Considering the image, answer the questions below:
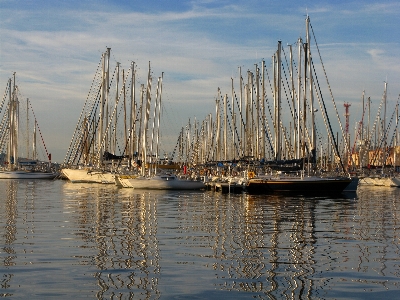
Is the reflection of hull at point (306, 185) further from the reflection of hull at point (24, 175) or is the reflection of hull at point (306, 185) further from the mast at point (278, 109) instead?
the reflection of hull at point (24, 175)

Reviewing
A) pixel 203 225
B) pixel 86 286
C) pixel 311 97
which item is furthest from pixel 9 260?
pixel 311 97

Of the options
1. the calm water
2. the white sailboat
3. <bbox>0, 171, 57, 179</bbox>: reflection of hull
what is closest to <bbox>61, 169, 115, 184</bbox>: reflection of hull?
the white sailboat

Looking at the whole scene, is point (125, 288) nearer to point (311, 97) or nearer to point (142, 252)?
point (142, 252)

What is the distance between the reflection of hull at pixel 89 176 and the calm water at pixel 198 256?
42.5m

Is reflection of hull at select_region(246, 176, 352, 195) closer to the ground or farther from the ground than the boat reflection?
farther from the ground

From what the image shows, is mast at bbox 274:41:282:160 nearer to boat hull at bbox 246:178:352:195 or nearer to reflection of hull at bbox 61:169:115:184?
boat hull at bbox 246:178:352:195

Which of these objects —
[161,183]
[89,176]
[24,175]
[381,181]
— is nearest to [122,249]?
[161,183]

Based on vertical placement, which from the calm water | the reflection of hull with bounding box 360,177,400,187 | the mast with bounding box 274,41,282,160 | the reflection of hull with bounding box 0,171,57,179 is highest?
the mast with bounding box 274,41,282,160

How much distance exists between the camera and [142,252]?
61.2 ft

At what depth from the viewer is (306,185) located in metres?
51.2

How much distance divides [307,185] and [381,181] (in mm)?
30668

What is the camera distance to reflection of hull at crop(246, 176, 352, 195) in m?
51.2

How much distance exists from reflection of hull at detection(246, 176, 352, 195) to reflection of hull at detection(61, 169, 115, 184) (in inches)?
987

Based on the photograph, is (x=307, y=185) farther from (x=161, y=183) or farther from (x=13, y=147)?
(x=13, y=147)
